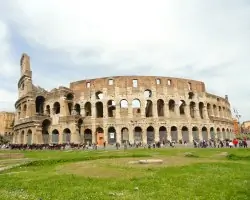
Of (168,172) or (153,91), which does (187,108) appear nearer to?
(153,91)

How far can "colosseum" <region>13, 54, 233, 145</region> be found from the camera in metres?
44.8

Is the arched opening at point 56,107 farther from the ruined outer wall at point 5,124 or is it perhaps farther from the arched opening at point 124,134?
the ruined outer wall at point 5,124

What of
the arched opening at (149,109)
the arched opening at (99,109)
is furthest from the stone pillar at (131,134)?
the arched opening at (99,109)

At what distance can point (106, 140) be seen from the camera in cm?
4488

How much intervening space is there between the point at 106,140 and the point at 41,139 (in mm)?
10703

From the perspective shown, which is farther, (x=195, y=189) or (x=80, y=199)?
(x=195, y=189)

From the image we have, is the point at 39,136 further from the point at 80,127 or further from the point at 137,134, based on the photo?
the point at 137,134

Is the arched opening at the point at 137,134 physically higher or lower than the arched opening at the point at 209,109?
lower

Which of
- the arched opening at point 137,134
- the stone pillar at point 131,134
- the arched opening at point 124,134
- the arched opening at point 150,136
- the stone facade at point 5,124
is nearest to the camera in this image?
the stone pillar at point 131,134

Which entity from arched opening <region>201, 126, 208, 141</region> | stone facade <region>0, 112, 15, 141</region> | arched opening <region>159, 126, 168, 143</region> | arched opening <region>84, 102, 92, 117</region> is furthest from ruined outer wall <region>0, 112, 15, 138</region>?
arched opening <region>201, 126, 208, 141</region>

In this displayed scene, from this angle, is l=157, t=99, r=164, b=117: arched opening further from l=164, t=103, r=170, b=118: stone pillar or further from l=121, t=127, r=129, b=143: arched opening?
l=121, t=127, r=129, b=143: arched opening

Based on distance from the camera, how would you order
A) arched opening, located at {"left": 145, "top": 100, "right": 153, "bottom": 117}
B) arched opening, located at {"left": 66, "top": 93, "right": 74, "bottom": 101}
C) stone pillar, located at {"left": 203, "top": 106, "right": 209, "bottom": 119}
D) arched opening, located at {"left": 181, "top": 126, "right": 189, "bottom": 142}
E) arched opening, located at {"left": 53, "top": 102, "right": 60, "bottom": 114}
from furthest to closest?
stone pillar, located at {"left": 203, "top": 106, "right": 209, "bottom": 119} → arched opening, located at {"left": 145, "top": 100, "right": 153, "bottom": 117} → arched opening, located at {"left": 66, "top": 93, "right": 74, "bottom": 101} → arched opening, located at {"left": 53, "top": 102, "right": 60, "bottom": 114} → arched opening, located at {"left": 181, "top": 126, "right": 189, "bottom": 142}

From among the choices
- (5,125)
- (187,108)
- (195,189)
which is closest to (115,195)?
(195,189)

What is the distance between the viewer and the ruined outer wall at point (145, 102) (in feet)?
148
